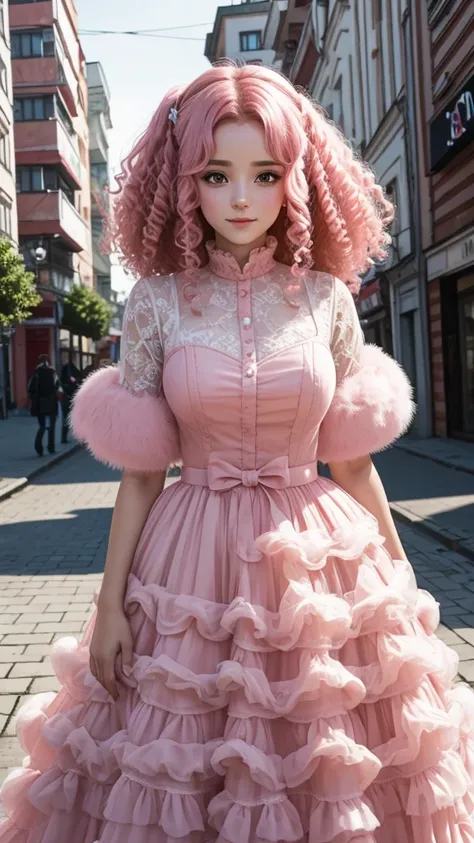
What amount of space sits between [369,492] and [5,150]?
2939cm

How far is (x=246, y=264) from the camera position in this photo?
2.05 meters

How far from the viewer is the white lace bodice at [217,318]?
1965mm

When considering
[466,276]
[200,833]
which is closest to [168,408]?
[200,833]

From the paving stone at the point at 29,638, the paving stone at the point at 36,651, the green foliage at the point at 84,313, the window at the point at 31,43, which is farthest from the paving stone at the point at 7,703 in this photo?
the window at the point at 31,43

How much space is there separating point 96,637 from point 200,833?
1.60 feet

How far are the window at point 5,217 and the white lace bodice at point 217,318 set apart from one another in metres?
27.1

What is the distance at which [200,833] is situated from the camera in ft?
5.43

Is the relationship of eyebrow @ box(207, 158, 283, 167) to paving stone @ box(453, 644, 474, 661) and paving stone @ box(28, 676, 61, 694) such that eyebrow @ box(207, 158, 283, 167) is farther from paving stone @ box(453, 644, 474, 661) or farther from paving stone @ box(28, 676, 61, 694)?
paving stone @ box(453, 644, 474, 661)

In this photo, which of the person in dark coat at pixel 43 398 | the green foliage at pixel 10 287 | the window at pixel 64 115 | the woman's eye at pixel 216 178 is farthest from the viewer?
the window at pixel 64 115

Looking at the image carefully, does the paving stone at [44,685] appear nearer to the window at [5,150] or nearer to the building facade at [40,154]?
the window at [5,150]

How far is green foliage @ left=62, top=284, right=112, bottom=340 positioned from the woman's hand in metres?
36.4

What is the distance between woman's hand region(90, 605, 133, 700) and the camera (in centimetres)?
183

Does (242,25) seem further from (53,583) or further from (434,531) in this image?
(53,583)

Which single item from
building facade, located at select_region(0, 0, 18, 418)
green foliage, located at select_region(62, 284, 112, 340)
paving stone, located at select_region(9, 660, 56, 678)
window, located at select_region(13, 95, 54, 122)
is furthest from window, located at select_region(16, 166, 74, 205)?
paving stone, located at select_region(9, 660, 56, 678)
